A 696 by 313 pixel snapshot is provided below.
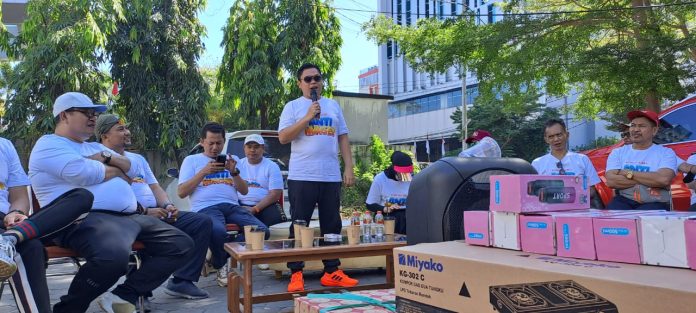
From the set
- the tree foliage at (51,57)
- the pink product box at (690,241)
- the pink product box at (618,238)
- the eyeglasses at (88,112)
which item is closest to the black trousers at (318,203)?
the eyeglasses at (88,112)

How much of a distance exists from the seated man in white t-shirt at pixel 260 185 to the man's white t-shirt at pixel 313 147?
4.95 ft

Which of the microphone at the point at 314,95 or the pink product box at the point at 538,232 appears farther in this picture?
the microphone at the point at 314,95

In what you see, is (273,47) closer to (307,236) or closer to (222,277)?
(222,277)

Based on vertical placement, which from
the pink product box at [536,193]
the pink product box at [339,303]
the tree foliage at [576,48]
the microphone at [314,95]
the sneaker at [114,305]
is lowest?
the sneaker at [114,305]

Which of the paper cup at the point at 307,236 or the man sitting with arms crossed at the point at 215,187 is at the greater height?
the man sitting with arms crossed at the point at 215,187

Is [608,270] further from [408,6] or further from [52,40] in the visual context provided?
[408,6]

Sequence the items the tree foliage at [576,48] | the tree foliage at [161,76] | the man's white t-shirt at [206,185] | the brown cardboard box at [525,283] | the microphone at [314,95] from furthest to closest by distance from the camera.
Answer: the tree foliage at [161,76]
the tree foliage at [576,48]
the man's white t-shirt at [206,185]
the microphone at [314,95]
the brown cardboard box at [525,283]

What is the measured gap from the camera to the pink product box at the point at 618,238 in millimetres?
1438

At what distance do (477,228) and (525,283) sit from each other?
1.51ft

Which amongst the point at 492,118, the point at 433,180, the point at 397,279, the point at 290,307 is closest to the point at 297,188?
the point at 290,307

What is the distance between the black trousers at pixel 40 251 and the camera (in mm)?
2758

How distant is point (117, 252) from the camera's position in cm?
312

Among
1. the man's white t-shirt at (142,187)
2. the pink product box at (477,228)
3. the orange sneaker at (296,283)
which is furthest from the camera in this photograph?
the man's white t-shirt at (142,187)

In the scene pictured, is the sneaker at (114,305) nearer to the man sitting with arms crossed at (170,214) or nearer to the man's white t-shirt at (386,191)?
the man sitting with arms crossed at (170,214)
